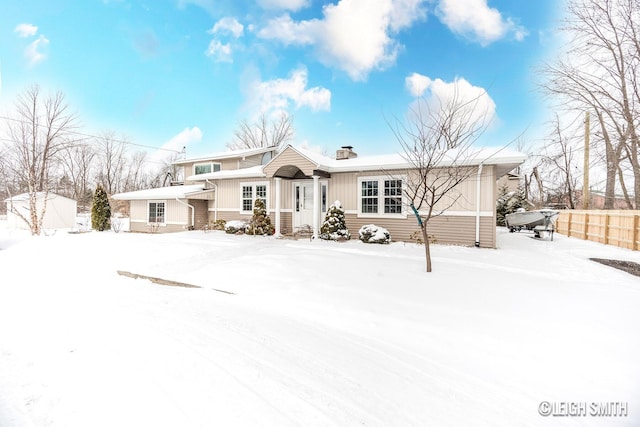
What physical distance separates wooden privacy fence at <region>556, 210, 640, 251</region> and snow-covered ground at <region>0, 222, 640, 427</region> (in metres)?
6.43

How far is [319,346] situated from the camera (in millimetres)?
3348

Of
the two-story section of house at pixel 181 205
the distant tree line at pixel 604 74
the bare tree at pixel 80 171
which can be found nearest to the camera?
the distant tree line at pixel 604 74

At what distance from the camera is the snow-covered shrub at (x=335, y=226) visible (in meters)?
10.9

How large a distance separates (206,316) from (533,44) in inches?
540

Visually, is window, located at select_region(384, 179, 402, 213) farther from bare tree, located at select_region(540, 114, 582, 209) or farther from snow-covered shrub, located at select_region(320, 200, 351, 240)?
bare tree, located at select_region(540, 114, 582, 209)

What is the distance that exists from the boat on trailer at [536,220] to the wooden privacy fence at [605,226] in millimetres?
1185

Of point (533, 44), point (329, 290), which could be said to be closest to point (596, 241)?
point (533, 44)

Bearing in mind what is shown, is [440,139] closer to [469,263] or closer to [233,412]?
[469,263]

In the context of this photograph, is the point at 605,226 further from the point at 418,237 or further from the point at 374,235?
the point at 374,235

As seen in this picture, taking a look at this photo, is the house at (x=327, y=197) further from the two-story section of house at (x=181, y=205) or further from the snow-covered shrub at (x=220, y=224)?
the snow-covered shrub at (x=220, y=224)

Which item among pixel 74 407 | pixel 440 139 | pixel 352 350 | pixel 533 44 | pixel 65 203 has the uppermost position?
pixel 533 44

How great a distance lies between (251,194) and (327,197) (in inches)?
169

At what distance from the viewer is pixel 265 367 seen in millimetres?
2754

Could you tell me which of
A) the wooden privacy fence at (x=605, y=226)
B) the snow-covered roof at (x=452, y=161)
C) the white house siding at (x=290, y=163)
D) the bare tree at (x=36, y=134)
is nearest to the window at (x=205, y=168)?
the bare tree at (x=36, y=134)
